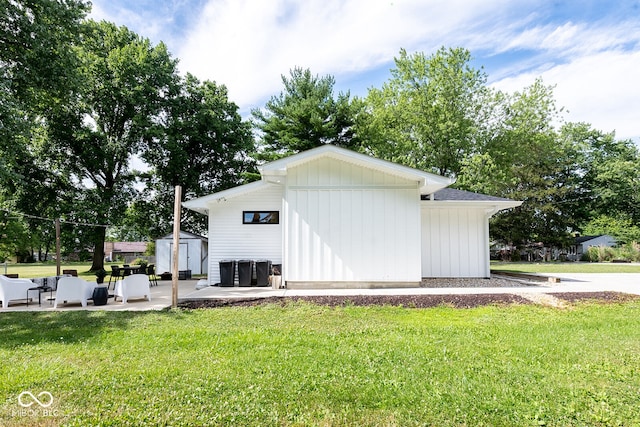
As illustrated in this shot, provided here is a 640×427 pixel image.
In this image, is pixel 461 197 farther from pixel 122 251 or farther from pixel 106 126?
pixel 122 251

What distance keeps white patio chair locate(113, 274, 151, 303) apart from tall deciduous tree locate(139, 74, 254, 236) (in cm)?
1428

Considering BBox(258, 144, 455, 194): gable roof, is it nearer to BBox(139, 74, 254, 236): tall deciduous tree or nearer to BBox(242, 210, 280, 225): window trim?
BBox(242, 210, 280, 225): window trim

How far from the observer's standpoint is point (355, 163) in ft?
31.8

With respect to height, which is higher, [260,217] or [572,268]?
[260,217]

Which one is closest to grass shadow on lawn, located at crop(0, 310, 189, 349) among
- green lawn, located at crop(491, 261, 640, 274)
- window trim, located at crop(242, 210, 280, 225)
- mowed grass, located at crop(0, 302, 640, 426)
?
mowed grass, located at crop(0, 302, 640, 426)

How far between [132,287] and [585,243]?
4633cm

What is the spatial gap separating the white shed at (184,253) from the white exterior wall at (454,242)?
11.0m

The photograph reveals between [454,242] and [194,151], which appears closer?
[454,242]

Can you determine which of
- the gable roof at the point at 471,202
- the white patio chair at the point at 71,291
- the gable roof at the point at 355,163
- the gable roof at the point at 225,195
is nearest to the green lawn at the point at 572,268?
the gable roof at the point at 471,202

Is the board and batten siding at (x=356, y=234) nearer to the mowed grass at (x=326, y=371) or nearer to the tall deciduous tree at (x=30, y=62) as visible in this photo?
the mowed grass at (x=326, y=371)

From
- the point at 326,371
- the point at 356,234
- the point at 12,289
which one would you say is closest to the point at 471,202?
the point at 356,234

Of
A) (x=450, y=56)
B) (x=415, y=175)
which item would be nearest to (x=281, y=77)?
(x=450, y=56)

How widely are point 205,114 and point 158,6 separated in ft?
39.1

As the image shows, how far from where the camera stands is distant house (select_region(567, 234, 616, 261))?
122 feet
